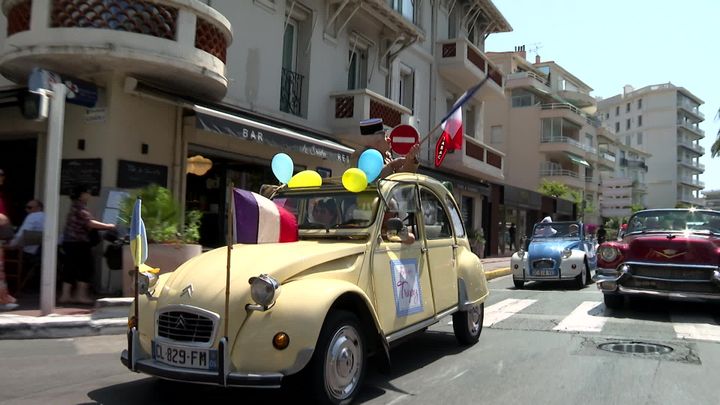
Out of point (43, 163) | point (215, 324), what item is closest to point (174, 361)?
point (215, 324)

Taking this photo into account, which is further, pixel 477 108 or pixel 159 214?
pixel 477 108

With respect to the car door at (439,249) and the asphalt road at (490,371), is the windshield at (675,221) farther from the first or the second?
the car door at (439,249)

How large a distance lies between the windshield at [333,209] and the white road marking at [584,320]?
4.18 metres

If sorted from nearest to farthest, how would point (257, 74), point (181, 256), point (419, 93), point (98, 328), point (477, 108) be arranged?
point (98, 328), point (181, 256), point (257, 74), point (419, 93), point (477, 108)

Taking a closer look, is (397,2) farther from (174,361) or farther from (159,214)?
(174,361)

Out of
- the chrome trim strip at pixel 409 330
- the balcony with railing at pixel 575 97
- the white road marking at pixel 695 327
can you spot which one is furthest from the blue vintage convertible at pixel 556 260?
the balcony with railing at pixel 575 97

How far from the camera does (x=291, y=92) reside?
545 inches

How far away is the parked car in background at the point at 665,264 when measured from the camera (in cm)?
862

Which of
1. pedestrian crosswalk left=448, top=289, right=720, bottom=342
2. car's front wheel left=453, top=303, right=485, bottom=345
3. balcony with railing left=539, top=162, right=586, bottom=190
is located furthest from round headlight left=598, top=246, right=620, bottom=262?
balcony with railing left=539, top=162, right=586, bottom=190

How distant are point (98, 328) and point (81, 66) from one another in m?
4.30

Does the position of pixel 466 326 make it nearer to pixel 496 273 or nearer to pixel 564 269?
pixel 564 269

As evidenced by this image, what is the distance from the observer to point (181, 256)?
8367 millimetres

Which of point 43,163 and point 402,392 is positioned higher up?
point 43,163

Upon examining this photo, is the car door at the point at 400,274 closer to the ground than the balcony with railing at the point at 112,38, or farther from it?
closer to the ground
